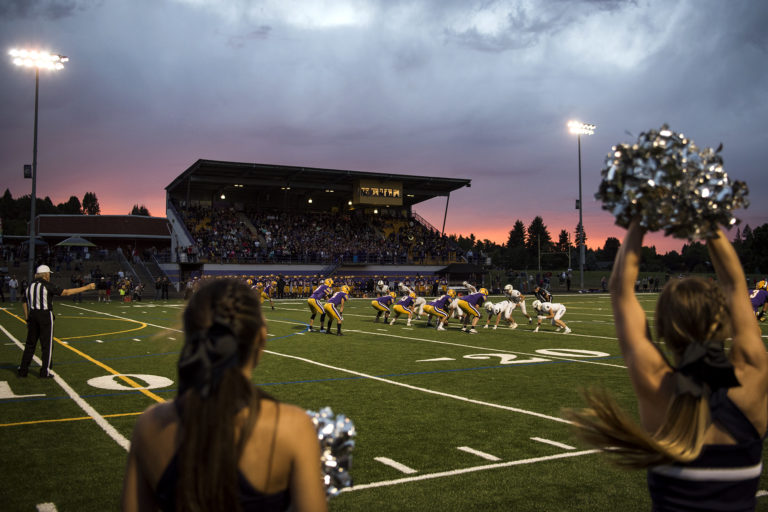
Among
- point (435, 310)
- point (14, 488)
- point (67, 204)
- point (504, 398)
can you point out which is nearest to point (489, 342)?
point (435, 310)

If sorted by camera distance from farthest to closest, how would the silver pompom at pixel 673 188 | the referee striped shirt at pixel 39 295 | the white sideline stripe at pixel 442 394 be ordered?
the referee striped shirt at pixel 39 295, the white sideline stripe at pixel 442 394, the silver pompom at pixel 673 188

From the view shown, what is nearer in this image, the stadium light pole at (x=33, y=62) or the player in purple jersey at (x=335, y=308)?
the player in purple jersey at (x=335, y=308)

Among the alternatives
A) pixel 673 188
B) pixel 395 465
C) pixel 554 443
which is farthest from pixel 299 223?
pixel 673 188

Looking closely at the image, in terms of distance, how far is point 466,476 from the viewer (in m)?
5.52

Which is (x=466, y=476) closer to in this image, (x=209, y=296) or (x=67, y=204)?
Answer: (x=209, y=296)

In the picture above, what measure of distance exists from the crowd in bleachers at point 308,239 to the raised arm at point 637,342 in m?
45.0

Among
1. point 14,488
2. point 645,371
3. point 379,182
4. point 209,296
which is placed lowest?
point 14,488

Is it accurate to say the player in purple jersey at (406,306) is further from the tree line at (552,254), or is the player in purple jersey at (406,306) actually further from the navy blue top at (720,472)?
the tree line at (552,254)

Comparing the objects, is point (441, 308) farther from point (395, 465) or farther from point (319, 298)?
point (395, 465)

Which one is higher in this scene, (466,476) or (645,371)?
(645,371)

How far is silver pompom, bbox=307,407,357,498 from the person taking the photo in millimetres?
2006

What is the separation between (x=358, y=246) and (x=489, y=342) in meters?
37.3

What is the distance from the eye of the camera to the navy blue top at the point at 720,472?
2.01m

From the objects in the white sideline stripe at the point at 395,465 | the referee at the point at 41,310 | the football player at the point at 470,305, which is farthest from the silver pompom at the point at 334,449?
the football player at the point at 470,305
